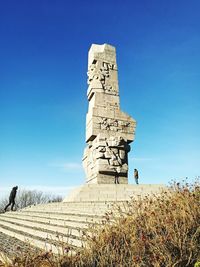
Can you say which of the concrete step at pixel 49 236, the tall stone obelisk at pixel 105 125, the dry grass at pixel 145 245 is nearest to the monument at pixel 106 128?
the tall stone obelisk at pixel 105 125

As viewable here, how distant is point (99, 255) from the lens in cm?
316

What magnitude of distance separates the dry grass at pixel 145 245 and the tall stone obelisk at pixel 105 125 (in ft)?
30.1

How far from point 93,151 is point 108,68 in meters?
5.01

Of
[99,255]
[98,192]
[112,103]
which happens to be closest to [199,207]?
[99,255]

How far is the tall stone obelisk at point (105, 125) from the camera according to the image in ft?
44.7

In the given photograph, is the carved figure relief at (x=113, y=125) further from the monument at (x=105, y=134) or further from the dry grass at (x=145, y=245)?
the dry grass at (x=145, y=245)

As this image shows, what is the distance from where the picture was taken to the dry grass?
298 cm

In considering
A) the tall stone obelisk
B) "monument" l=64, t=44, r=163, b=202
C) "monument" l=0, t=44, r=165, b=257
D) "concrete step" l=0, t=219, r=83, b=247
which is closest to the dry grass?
"concrete step" l=0, t=219, r=83, b=247

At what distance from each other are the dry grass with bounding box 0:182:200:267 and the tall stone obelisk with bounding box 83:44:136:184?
9186mm

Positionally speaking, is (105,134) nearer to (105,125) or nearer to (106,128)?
(106,128)

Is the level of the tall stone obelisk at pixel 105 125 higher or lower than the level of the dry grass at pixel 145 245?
higher

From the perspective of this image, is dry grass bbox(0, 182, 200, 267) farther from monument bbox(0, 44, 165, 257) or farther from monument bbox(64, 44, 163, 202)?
monument bbox(64, 44, 163, 202)

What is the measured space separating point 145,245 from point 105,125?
11.1 metres

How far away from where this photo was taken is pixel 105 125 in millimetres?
14406
